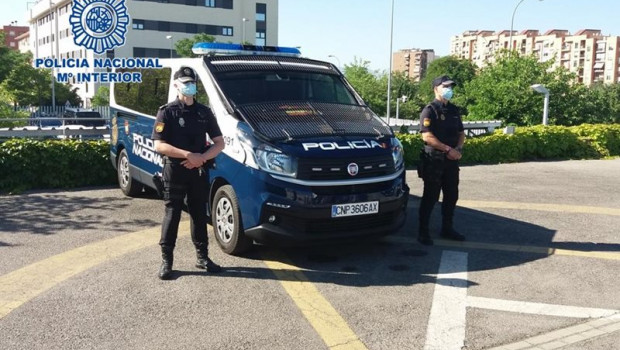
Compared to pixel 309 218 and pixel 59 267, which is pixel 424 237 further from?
pixel 59 267

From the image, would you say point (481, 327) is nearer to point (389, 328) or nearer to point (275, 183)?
point (389, 328)

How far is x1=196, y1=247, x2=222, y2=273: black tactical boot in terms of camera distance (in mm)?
5352

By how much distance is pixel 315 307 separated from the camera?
4578 millimetres

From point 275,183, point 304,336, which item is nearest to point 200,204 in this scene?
point 275,183

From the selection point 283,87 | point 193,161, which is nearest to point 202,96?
point 283,87

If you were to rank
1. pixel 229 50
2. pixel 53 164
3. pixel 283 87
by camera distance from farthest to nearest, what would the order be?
pixel 53 164 → pixel 229 50 → pixel 283 87

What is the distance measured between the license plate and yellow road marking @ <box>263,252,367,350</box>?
0.69 metres

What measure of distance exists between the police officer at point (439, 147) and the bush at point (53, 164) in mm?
6003

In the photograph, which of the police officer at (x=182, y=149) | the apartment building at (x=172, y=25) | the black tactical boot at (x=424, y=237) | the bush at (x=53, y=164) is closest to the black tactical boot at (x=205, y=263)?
the police officer at (x=182, y=149)

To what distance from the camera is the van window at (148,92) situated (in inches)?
294

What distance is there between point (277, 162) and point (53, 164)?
19.1 feet

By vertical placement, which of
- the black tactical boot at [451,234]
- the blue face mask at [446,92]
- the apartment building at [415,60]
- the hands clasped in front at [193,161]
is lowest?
the black tactical boot at [451,234]

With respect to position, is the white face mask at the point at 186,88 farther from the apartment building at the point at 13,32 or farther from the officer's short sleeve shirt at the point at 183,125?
the apartment building at the point at 13,32

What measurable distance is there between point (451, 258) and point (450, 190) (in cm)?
95
